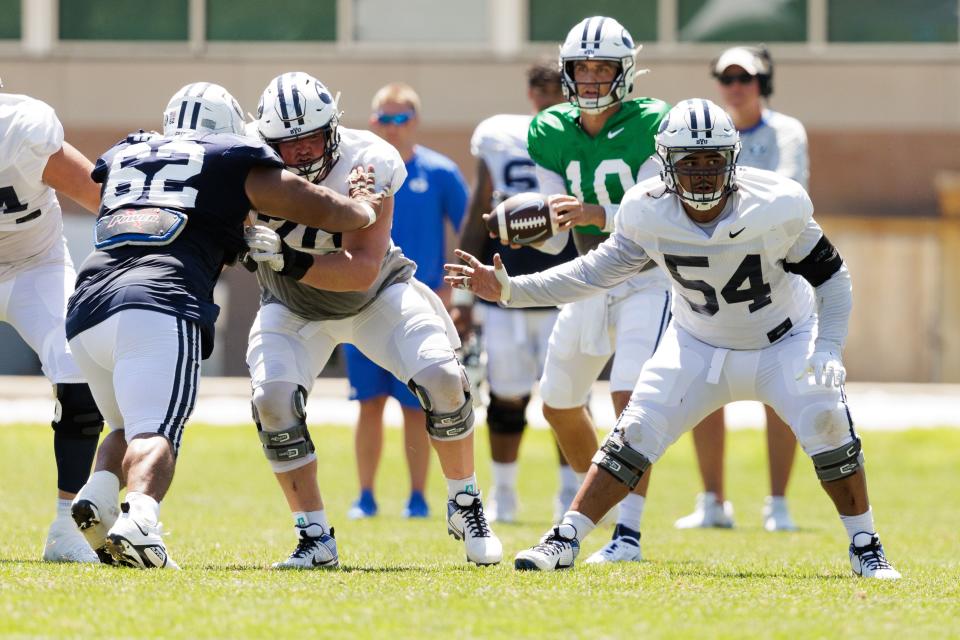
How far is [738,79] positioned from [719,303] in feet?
10.1

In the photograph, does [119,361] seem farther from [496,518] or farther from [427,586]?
[496,518]

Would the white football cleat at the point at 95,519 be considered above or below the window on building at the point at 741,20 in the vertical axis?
below

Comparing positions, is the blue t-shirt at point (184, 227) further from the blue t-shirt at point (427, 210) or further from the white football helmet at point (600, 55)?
the blue t-shirt at point (427, 210)

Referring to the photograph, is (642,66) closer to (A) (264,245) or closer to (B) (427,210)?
(B) (427,210)

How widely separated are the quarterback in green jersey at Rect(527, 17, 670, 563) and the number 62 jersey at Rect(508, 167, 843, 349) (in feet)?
2.06

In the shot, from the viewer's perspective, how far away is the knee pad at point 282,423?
19.0 feet

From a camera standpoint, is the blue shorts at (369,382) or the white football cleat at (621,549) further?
the blue shorts at (369,382)

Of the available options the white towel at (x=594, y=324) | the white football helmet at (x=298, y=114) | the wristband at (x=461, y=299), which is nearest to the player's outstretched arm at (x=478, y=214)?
the wristband at (x=461, y=299)

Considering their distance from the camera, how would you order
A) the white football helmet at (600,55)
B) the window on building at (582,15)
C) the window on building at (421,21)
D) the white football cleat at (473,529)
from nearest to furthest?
the white football cleat at (473,529) < the white football helmet at (600,55) < the window on building at (582,15) < the window on building at (421,21)

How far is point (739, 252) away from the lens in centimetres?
573

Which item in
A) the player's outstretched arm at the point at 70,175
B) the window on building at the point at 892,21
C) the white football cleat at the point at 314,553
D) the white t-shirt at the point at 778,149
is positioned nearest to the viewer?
the white football cleat at the point at 314,553

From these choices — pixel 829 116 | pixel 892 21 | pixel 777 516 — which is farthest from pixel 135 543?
pixel 892 21

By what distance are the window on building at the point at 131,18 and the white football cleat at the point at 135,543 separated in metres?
15.8

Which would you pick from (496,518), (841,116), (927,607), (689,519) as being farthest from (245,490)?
(841,116)
